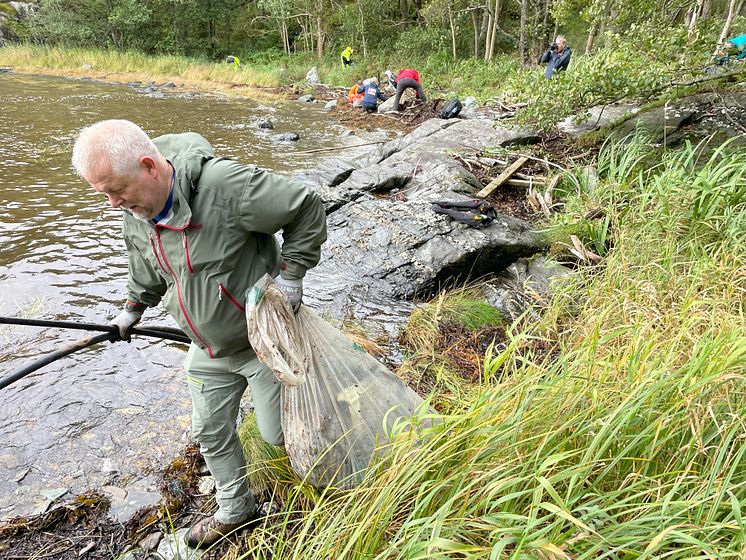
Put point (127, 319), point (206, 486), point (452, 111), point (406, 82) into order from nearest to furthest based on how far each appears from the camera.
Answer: point (127, 319) < point (206, 486) < point (452, 111) < point (406, 82)

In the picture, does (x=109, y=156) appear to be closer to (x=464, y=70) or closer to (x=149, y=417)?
(x=149, y=417)

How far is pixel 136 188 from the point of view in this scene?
167 centimetres

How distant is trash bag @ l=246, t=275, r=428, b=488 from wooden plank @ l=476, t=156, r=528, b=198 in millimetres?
4407

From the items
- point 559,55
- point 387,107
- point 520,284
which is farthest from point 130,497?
point 387,107

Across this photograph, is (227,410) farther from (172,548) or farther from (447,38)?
(447,38)

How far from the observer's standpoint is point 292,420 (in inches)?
73.2

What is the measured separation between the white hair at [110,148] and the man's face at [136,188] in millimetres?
18

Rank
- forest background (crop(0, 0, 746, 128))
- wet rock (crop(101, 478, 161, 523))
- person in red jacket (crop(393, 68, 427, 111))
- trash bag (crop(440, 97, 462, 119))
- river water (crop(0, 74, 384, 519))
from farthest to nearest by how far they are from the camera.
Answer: person in red jacket (crop(393, 68, 427, 111)) < trash bag (crop(440, 97, 462, 119)) < forest background (crop(0, 0, 746, 128)) < river water (crop(0, 74, 384, 519)) < wet rock (crop(101, 478, 161, 523))

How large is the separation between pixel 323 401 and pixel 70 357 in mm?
3025

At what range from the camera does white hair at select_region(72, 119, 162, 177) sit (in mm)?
1609

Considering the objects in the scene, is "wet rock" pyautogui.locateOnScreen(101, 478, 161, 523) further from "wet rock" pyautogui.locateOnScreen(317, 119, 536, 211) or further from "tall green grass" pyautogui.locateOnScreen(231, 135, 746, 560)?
"wet rock" pyautogui.locateOnScreen(317, 119, 536, 211)

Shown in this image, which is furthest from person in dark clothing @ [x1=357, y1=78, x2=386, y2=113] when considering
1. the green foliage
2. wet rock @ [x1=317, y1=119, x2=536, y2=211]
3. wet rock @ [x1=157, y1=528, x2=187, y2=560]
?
wet rock @ [x1=157, y1=528, x2=187, y2=560]

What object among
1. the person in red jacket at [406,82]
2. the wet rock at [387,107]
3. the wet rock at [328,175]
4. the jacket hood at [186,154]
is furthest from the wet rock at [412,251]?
the wet rock at [387,107]

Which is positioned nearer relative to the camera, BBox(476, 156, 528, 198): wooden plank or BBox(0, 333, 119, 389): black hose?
BBox(0, 333, 119, 389): black hose
